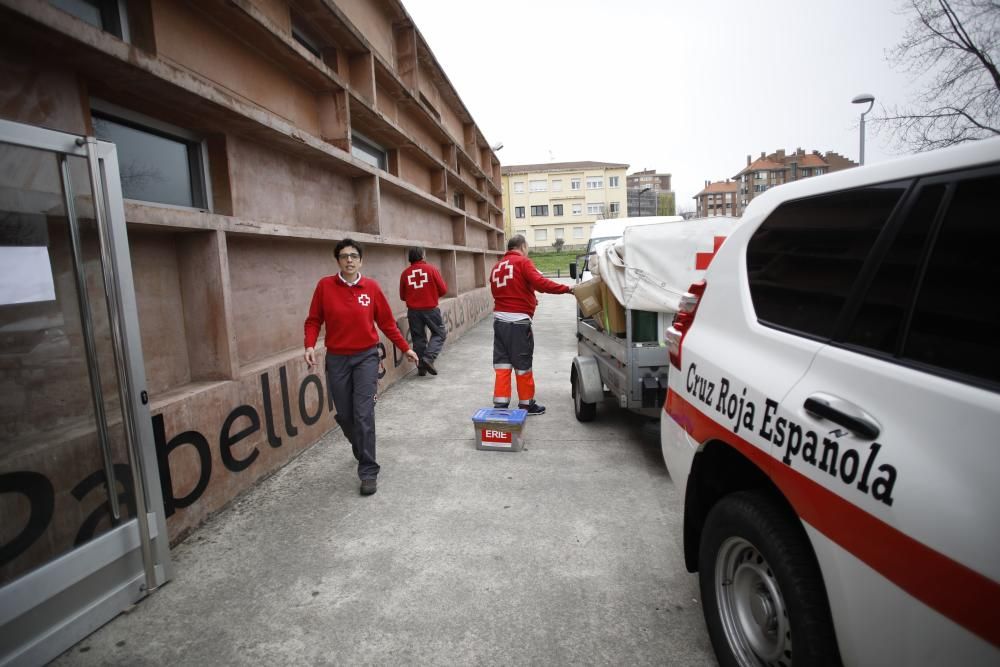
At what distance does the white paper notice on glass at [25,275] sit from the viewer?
269 centimetres

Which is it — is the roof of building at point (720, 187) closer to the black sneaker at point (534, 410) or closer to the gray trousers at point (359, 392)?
the black sneaker at point (534, 410)

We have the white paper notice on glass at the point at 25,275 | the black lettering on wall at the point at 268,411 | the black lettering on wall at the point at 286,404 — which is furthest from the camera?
the black lettering on wall at the point at 286,404

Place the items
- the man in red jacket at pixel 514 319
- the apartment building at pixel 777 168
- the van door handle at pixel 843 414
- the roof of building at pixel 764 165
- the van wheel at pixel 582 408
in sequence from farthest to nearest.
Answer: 1. the roof of building at pixel 764 165
2. the apartment building at pixel 777 168
3. the man in red jacket at pixel 514 319
4. the van wheel at pixel 582 408
5. the van door handle at pixel 843 414

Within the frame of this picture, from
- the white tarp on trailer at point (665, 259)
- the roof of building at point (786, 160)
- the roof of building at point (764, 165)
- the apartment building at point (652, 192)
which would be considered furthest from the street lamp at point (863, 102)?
the roof of building at point (764, 165)

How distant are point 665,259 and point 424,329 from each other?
17.3 feet

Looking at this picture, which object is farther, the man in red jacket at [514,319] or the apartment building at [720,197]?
the apartment building at [720,197]

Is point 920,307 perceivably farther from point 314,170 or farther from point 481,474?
point 314,170

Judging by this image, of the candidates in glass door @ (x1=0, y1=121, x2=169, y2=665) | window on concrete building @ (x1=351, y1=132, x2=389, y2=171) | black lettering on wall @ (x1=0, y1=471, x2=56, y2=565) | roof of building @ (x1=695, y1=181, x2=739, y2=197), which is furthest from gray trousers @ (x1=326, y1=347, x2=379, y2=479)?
roof of building @ (x1=695, y1=181, x2=739, y2=197)

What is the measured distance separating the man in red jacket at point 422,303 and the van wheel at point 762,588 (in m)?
7.01

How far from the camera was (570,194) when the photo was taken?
63625mm

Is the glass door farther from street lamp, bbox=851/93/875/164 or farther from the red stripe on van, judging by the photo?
street lamp, bbox=851/93/875/164

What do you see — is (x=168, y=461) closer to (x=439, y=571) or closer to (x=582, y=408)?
(x=439, y=571)

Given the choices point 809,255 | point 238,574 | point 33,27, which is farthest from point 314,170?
point 809,255

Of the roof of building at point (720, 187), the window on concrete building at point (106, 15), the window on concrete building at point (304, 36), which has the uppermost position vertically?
the roof of building at point (720, 187)
